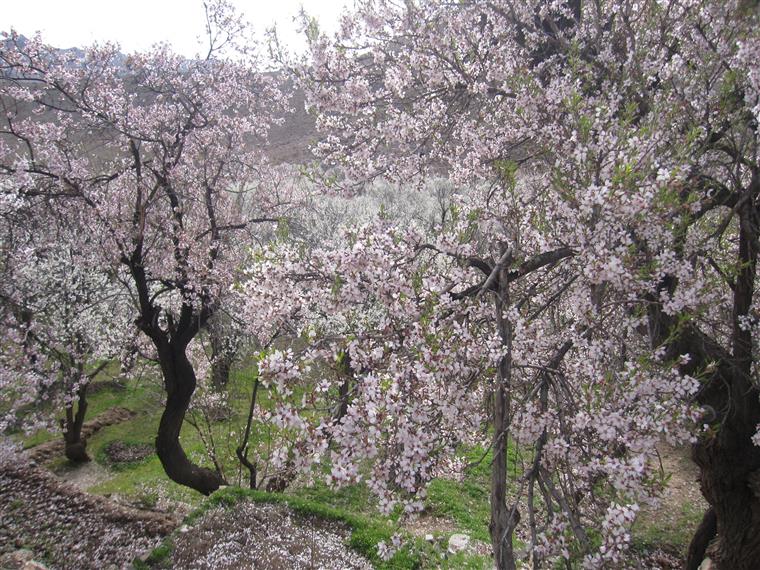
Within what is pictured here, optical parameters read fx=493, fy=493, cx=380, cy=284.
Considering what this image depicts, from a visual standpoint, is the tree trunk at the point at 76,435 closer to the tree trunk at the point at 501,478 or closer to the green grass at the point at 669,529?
the tree trunk at the point at 501,478

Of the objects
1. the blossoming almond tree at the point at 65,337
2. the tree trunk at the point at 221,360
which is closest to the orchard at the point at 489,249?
the blossoming almond tree at the point at 65,337

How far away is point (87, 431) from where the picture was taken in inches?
634

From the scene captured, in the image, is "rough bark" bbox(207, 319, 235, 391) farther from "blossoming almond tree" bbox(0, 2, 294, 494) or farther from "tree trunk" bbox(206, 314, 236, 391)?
"blossoming almond tree" bbox(0, 2, 294, 494)

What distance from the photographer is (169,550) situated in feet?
24.2

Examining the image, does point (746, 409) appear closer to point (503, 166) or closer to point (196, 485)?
point (503, 166)

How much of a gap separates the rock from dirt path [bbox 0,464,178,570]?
5.23m

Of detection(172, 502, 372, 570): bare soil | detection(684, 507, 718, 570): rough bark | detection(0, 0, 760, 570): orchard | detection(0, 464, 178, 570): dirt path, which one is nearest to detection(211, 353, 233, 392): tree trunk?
detection(0, 464, 178, 570): dirt path

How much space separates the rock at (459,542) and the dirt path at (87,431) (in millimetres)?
11068

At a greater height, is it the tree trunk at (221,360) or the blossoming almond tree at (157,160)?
the blossoming almond tree at (157,160)

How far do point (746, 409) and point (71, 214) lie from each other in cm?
1030

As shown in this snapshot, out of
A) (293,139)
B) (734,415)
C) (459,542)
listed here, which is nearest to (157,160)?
(459,542)

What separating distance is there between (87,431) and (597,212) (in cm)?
1764

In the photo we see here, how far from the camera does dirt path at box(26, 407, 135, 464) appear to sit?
567 inches

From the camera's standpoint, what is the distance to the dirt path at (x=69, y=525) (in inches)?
329
